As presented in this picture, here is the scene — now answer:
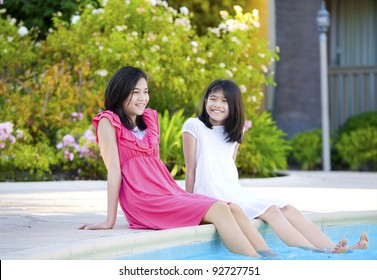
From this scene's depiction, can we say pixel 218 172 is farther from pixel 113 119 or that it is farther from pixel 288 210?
pixel 113 119

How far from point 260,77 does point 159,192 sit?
653 cm

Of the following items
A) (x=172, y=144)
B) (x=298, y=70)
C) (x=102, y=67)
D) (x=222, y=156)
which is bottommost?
(x=222, y=156)

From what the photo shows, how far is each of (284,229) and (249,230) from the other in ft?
1.20

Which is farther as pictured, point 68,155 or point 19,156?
point 68,155

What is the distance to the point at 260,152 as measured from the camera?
40.8 ft

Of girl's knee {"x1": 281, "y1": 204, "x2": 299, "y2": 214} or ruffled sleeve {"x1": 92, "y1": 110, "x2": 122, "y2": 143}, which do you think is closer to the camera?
ruffled sleeve {"x1": 92, "y1": 110, "x2": 122, "y2": 143}

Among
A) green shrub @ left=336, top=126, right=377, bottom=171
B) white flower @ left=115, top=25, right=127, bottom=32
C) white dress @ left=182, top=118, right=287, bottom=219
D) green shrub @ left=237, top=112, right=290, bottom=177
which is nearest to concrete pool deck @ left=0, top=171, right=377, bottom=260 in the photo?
white dress @ left=182, top=118, right=287, bottom=219

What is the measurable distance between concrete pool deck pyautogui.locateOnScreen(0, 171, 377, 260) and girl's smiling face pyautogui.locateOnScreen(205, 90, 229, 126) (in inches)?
31.5

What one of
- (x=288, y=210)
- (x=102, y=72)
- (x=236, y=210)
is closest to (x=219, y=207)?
(x=236, y=210)

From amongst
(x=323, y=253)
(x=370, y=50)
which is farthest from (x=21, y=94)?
(x=323, y=253)

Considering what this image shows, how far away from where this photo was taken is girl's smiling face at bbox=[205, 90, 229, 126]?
6.52m

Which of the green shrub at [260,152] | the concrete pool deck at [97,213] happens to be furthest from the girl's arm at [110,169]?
the green shrub at [260,152]

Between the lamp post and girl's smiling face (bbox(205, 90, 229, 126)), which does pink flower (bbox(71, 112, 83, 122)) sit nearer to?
the lamp post
